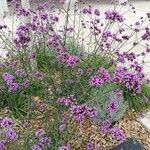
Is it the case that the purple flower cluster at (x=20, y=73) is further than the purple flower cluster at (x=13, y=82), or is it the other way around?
the purple flower cluster at (x=20, y=73)

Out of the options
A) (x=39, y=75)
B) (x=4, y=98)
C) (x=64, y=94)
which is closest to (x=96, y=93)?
(x=64, y=94)

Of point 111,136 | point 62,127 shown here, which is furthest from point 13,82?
point 111,136

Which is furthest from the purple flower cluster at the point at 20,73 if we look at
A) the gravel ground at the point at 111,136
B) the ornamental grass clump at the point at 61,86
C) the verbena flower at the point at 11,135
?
the verbena flower at the point at 11,135

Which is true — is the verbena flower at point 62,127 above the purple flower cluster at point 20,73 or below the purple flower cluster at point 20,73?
above

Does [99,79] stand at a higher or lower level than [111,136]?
higher

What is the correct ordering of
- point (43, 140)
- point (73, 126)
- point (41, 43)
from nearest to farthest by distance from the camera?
point (43, 140) → point (73, 126) → point (41, 43)

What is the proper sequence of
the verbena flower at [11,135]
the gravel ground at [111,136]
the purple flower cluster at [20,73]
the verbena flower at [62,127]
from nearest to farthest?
the verbena flower at [11,135] < the verbena flower at [62,127] < the gravel ground at [111,136] < the purple flower cluster at [20,73]

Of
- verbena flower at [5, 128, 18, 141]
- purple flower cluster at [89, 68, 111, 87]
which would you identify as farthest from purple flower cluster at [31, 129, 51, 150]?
purple flower cluster at [89, 68, 111, 87]

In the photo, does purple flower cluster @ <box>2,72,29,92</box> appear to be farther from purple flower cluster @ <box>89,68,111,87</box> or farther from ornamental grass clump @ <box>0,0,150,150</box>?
purple flower cluster @ <box>89,68,111,87</box>

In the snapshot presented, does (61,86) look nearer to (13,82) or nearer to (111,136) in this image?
(13,82)

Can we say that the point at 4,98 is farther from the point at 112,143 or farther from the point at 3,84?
the point at 112,143

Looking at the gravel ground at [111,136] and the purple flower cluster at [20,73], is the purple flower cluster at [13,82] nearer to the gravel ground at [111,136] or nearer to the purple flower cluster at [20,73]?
the purple flower cluster at [20,73]
